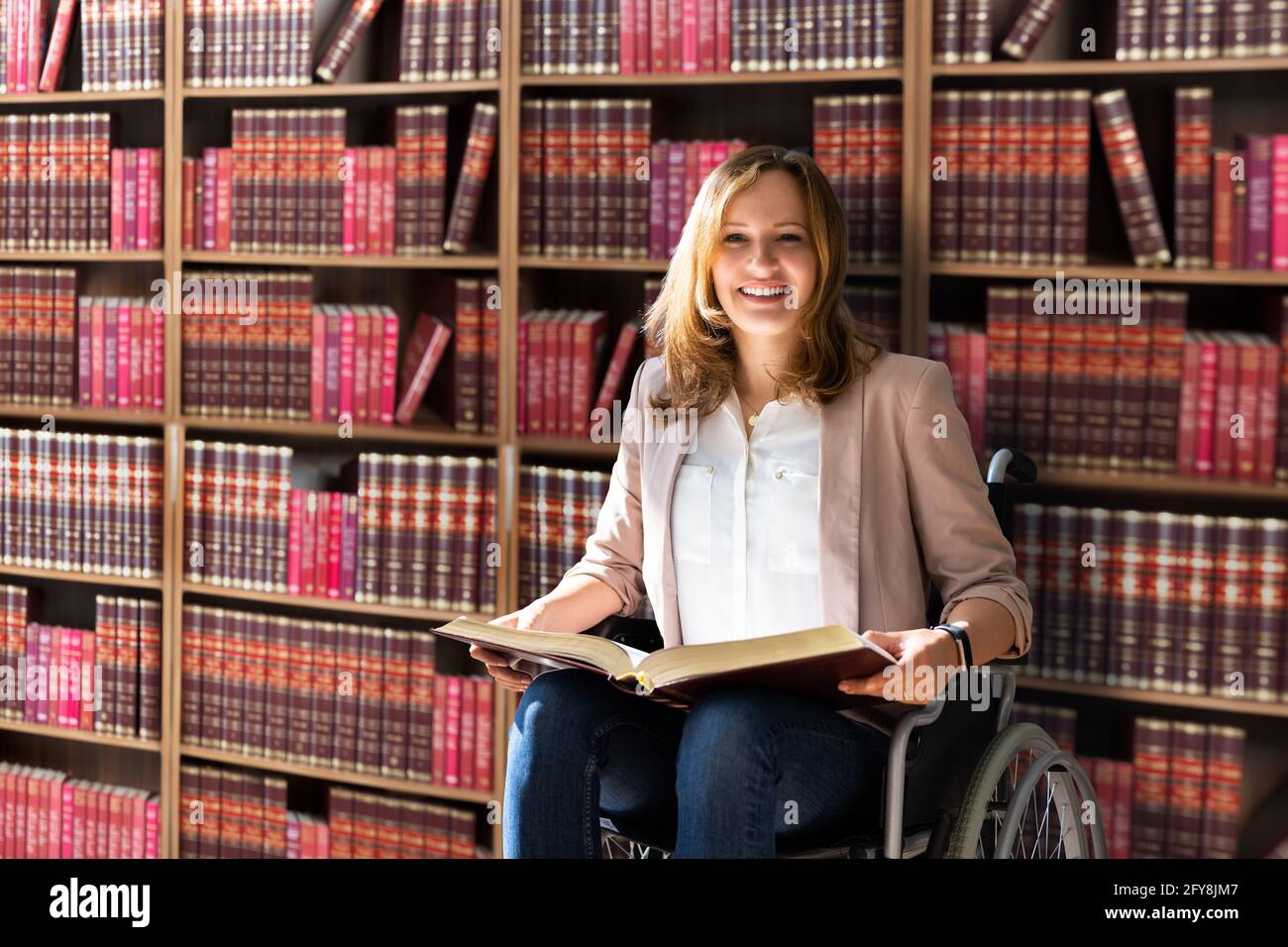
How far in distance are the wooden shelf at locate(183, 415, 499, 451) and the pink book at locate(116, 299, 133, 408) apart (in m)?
0.14

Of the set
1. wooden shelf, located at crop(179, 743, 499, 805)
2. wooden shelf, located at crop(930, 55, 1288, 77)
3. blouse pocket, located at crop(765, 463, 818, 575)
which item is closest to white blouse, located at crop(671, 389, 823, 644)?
blouse pocket, located at crop(765, 463, 818, 575)

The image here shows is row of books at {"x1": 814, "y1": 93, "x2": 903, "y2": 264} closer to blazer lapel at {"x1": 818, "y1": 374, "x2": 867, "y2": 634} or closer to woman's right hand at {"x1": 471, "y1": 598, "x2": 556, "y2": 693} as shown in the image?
blazer lapel at {"x1": 818, "y1": 374, "x2": 867, "y2": 634}

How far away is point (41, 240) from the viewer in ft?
8.56

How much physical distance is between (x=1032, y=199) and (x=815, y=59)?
17.1 inches

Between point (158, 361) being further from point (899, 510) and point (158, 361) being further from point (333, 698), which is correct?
point (899, 510)

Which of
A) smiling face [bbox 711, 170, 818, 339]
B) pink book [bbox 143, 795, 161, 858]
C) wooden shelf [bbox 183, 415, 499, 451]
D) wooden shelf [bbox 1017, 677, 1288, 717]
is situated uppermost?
smiling face [bbox 711, 170, 818, 339]

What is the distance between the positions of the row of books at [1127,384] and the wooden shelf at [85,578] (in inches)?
64.0

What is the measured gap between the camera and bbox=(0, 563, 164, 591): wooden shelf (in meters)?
2.58

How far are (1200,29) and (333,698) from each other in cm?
193

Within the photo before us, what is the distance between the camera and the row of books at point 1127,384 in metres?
2.07

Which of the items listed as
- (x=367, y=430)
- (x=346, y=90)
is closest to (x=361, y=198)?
(x=346, y=90)

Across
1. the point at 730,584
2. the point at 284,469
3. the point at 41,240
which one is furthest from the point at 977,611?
the point at 41,240

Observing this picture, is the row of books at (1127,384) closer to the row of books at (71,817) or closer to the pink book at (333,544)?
the pink book at (333,544)

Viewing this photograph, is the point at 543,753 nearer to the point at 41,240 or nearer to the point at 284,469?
the point at 284,469
